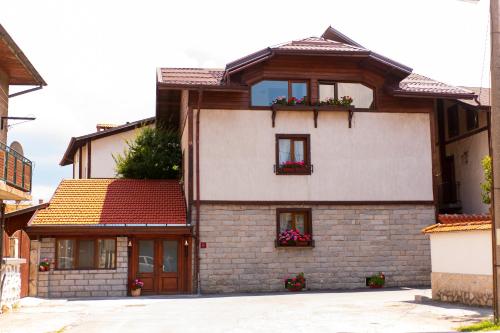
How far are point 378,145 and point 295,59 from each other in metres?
4.29

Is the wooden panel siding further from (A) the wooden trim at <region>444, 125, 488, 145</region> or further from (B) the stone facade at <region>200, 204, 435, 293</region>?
(B) the stone facade at <region>200, 204, 435, 293</region>

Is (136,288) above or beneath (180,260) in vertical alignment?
beneath

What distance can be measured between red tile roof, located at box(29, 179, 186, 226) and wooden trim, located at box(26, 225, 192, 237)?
1.03 ft

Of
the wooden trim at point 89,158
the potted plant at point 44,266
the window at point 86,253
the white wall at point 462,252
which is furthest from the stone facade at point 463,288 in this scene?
the wooden trim at point 89,158

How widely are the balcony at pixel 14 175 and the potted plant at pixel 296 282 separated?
902 centimetres

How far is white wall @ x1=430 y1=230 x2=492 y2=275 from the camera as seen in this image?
615 inches

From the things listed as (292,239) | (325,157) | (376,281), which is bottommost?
(376,281)

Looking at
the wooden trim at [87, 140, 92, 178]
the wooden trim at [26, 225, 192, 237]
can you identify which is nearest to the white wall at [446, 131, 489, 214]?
the wooden trim at [26, 225, 192, 237]

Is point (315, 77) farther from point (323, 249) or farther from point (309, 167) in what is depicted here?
point (323, 249)

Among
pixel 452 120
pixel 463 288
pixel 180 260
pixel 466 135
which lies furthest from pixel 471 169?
pixel 180 260

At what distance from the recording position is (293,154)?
24.2m

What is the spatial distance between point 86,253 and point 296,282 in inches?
279

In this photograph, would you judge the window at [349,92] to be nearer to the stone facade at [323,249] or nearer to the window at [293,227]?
the stone facade at [323,249]

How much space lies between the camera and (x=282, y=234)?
23.5 m
